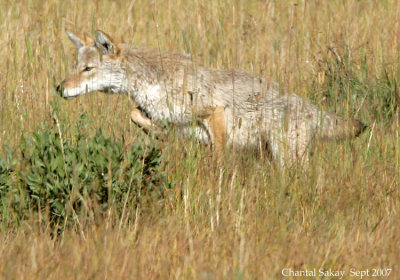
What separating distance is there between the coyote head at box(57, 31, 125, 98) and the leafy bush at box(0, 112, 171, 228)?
2.08 meters

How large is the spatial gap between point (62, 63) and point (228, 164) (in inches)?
128

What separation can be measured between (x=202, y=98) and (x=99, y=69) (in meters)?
1.11

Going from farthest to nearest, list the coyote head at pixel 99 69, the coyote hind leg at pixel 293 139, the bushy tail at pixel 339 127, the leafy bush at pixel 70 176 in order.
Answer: the coyote head at pixel 99 69
the bushy tail at pixel 339 127
the coyote hind leg at pixel 293 139
the leafy bush at pixel 70 176

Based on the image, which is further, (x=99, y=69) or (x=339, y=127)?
(x=99, y=69)

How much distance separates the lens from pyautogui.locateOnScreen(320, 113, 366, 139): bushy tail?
575 cm

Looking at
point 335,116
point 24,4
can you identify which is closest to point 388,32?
point 335,116

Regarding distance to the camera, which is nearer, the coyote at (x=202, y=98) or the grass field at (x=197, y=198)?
the grass field at (x=197, y=198)

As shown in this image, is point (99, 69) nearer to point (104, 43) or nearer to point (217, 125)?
A: point (104, 43)

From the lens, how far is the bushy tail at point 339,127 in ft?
18.9

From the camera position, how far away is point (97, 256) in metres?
3.47

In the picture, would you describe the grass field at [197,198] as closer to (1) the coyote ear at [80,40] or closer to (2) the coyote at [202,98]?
(2) the coyote at [202,98]

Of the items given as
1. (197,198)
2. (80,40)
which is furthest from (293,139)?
(80,40)

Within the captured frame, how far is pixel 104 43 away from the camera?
6605mm

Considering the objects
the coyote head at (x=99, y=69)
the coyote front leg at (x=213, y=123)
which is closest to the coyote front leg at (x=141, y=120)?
the coyote front leg at (x=213, y=123)
